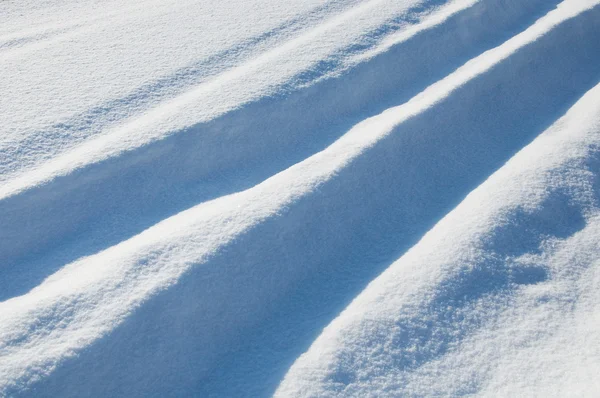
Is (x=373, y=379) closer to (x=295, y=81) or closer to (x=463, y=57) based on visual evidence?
(x=295, y=81)

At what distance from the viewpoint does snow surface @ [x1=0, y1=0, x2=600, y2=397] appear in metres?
1.08

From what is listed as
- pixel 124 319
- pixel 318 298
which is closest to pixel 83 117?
pixel 124 319

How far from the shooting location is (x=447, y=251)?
1302 mm

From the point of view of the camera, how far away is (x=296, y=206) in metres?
1.38

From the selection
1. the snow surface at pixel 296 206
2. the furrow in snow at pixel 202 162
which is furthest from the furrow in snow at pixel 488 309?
the furrow in snow at pixel 202 162

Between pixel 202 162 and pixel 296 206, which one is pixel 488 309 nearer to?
pixel 296 206

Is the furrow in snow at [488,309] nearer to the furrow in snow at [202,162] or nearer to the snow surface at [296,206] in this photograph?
the snow surface at [296,206]

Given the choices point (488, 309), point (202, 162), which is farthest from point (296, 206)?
point (488, 309)

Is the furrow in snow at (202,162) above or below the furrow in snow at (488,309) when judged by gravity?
above

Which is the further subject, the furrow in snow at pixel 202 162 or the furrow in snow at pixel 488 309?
the furrow in snow at pixel 202 162

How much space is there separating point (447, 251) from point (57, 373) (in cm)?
87

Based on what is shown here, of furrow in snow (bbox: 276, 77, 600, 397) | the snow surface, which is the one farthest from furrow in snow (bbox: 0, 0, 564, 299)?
furrow in snow (bbox: 276, 77, 600, 397)

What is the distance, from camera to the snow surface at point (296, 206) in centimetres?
108

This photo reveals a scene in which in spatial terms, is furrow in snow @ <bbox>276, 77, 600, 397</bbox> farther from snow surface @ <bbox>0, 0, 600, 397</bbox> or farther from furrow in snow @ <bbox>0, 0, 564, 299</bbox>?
furrow in snow @ <bbox>0, 0, 564, 299</bbox>
